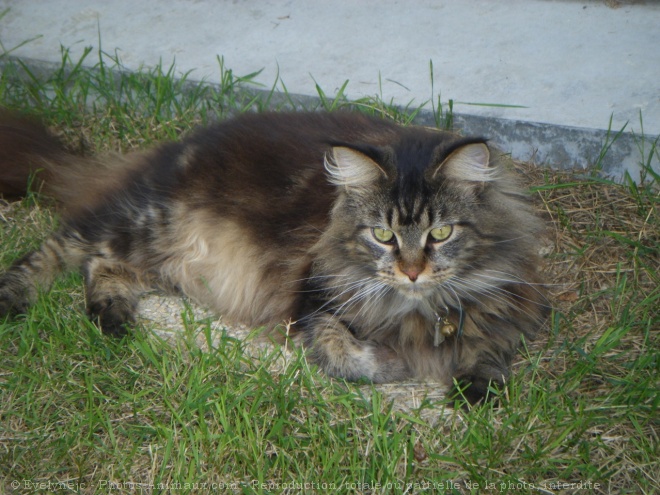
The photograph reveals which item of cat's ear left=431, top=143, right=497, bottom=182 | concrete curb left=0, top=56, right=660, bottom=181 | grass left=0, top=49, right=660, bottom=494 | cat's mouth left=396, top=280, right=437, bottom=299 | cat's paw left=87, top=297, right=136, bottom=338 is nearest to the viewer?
grass left=0, top=49, right=660, bottom=494

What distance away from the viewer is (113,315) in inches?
129

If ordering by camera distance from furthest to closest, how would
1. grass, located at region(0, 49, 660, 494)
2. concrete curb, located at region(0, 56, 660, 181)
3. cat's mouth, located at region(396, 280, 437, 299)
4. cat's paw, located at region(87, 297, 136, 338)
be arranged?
concrete curb, located at region(0, 56, 660, 181) < cat's paw, located at region(87, 297, 136, 338) < cat's mouth, located at region(396, 280, 437, 299) < grass, located at region(0, 49, 660, 494)

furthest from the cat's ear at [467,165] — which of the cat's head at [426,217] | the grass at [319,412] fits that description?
the grass at [319,412]

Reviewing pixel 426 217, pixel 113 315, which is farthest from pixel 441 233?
pixel 113 315

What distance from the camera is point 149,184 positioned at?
11.7ft

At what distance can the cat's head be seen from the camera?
277 centimetres

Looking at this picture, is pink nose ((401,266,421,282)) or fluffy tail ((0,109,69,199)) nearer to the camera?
pink nose ((401,266,421,282))

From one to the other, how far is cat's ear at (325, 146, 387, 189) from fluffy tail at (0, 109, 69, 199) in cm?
164

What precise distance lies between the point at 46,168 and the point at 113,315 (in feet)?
3.33

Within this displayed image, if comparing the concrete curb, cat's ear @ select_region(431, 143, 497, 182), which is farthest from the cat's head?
the concrete curb

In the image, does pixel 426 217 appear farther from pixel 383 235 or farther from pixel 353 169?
pixel 353 169

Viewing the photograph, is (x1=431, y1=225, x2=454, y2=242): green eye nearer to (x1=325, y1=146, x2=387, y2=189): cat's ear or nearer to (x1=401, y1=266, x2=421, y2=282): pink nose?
(x1=401, y1=266, x2=421, y2=282): pink nose

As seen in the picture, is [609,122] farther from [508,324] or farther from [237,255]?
[237,255]

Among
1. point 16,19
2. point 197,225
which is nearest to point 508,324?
point 197,225
